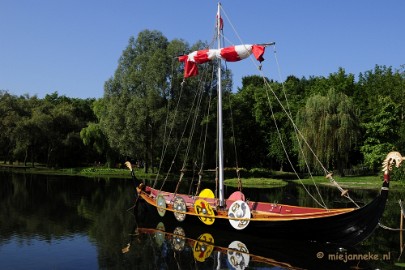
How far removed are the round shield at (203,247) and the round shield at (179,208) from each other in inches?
74.5

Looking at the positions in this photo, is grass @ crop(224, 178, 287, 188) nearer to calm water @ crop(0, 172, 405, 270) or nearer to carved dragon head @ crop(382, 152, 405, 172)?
calm water @ crop(0, 172, 405, 270)

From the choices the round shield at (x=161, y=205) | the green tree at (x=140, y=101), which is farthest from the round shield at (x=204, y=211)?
the green tree at (x=140, y=101)

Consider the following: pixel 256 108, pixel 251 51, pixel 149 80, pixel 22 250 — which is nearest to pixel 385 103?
pixel 256 108

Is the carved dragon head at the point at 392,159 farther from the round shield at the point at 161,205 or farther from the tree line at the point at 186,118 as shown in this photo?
the tree line at the point at 186,118

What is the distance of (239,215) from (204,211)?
6.89 ft

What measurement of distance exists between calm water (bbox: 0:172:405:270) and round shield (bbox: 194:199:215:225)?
62 centimetres

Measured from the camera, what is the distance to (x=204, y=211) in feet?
64.1

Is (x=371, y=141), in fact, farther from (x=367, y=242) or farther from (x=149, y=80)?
(x=367, y=242)

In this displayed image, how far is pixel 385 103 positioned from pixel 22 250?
4717 cm

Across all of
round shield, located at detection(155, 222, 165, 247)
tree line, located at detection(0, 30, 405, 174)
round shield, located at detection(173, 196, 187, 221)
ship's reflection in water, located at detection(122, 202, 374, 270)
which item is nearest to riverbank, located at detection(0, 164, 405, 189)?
tree line, located at detection(0, 30, 405, 174)

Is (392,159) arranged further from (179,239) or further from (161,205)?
(161,205)

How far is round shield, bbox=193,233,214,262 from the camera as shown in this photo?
15680mm

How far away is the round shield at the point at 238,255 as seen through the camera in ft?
47.9

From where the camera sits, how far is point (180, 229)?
20.6 m
